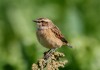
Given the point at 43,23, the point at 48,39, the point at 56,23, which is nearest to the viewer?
the point at 43,23

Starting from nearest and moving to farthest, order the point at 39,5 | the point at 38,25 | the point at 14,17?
the point at 38,25 → the point at 14,17 → the point at 39,5

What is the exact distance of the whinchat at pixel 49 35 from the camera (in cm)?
694

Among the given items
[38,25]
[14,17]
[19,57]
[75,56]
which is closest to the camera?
[38,25]

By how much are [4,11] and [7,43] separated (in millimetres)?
1915

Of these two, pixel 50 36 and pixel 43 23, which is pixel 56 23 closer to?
pixel 50 36

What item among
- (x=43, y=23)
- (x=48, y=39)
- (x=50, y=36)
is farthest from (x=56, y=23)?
(x=43, y=23)

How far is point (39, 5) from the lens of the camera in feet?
40.5

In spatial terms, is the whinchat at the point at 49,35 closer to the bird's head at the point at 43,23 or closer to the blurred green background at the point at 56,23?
the bird's head at the point at 43,23

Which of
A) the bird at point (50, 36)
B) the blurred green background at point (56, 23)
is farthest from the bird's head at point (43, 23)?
the blurred green background at point (56, 23)

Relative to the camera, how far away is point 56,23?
35.9 feet

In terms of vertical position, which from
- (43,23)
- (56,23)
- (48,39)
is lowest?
(56,23)

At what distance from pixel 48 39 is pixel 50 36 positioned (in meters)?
0.11

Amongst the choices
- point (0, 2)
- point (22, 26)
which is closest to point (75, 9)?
point (22, 26)

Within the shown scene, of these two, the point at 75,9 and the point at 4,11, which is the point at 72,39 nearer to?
the point at 75,9
